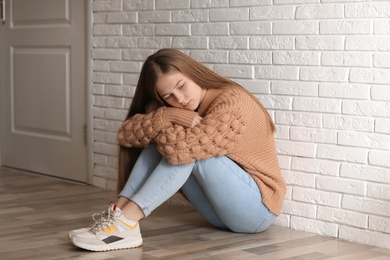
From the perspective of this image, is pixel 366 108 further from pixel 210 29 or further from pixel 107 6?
pixel 107 6

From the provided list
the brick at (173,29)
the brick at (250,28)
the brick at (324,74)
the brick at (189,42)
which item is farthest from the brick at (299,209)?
the brick at (173,29)

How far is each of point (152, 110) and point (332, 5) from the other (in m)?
0.81

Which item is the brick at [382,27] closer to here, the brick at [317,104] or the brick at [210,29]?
the brick at [317,104]

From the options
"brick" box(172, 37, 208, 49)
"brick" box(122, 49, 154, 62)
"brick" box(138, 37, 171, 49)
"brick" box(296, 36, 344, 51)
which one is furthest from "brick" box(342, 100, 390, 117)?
"brick" box(122, 49, 154, 62)

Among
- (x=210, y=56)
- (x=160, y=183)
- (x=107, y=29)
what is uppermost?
(x=107, y=29)

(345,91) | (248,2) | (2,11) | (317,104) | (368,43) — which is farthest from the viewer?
(2,11)

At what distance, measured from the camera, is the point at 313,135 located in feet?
10.7

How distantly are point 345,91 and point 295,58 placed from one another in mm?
281

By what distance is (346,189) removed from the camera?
3.17 metres

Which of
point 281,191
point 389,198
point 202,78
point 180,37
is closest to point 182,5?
point 180,37

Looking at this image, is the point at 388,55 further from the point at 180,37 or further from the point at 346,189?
the point at 180,37

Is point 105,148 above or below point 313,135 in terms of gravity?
below

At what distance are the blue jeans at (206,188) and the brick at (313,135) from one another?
337mm

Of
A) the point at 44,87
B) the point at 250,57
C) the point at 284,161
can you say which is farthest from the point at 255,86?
the point at 44,87
